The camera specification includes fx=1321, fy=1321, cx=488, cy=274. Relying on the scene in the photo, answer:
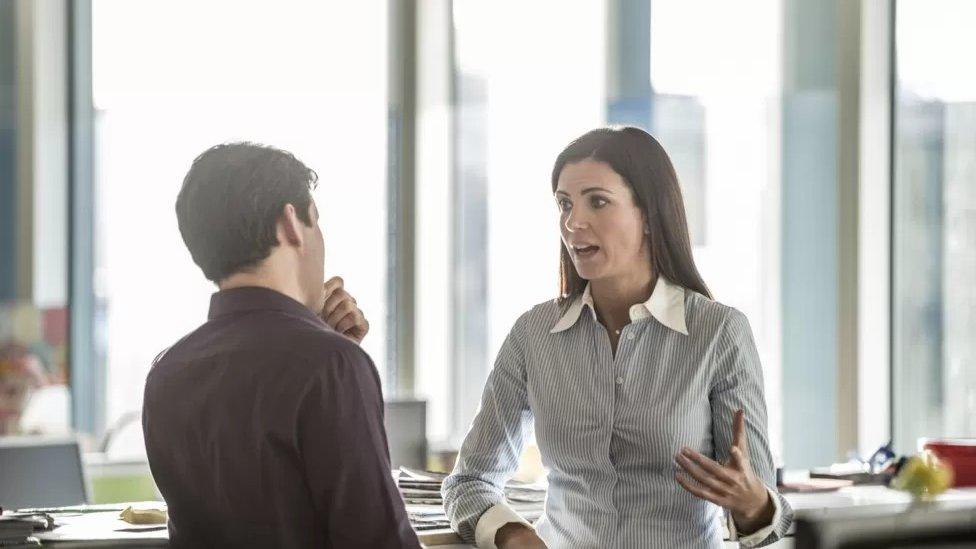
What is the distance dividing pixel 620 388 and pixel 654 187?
0.38 metres

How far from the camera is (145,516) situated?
2.87 m

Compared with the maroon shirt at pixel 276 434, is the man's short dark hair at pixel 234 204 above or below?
above

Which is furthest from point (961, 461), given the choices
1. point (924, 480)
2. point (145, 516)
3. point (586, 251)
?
point (145, 516)

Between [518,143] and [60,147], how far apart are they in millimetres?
1975

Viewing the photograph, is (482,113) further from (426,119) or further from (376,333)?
(376,333)

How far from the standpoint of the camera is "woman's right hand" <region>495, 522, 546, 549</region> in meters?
2.38

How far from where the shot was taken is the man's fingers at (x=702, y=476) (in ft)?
7.04

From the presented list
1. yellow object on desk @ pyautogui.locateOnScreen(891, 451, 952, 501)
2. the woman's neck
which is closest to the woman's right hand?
the woman's neck

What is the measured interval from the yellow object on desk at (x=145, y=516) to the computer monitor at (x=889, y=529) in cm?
198

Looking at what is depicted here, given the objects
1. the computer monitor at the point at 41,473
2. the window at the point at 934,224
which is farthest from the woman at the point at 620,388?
the window at the point at 934,224

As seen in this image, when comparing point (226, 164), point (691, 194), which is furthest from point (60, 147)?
point (226, 164)

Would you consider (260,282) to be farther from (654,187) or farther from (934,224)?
(934,224)

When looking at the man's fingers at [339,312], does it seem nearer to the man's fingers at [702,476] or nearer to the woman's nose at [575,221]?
the woman's nose at [575,221]

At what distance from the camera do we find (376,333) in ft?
19.8
